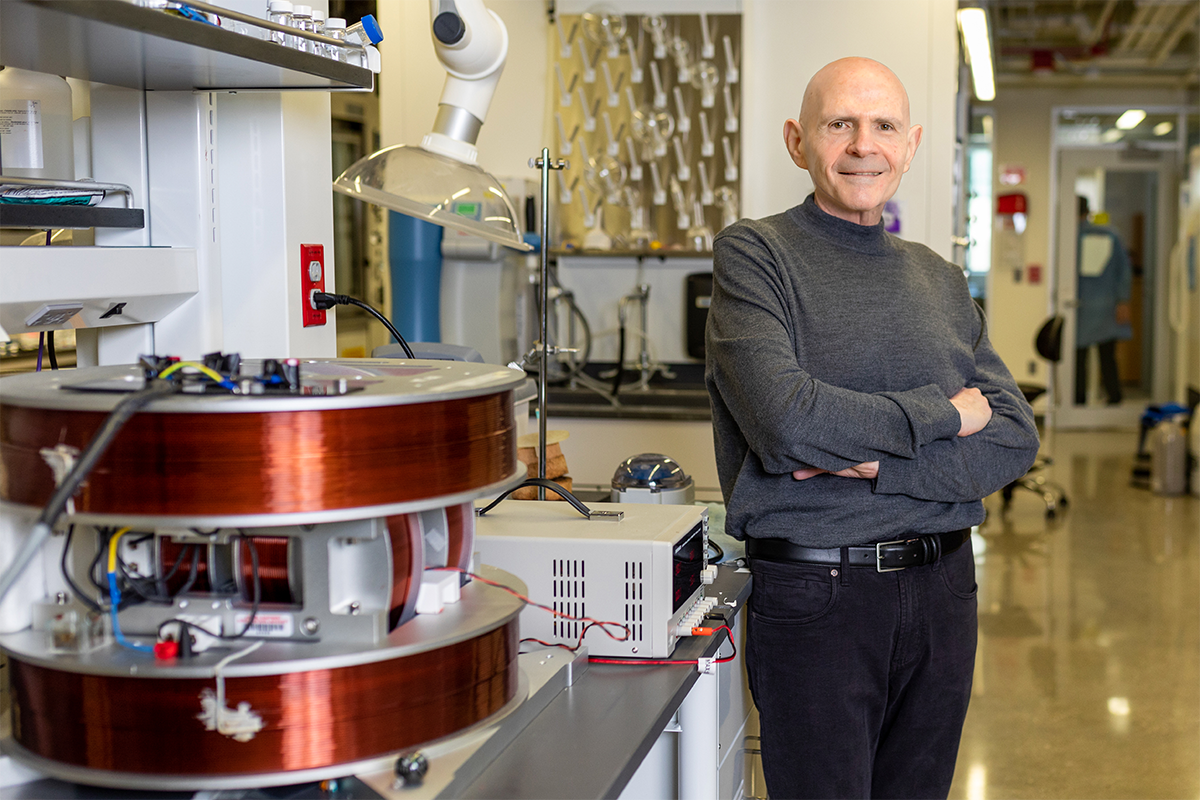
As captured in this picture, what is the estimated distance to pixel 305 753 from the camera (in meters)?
1.04

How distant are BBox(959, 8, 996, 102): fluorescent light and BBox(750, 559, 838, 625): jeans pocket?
3.62m

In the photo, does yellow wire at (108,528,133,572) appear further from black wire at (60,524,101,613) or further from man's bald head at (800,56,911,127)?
man's bald head at (800,56,911,127)

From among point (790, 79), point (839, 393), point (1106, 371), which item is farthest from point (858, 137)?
point (1106, 371)

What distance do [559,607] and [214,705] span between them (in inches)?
25.5

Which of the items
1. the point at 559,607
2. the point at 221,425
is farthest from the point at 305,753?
the point at 559,607

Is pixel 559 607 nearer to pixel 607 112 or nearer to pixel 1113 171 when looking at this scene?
pixel 607 112

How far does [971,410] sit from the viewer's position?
1854 mm

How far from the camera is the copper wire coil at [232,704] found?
1018 mm

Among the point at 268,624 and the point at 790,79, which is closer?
the point at 268,624

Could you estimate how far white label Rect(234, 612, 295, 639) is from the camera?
1062 mm

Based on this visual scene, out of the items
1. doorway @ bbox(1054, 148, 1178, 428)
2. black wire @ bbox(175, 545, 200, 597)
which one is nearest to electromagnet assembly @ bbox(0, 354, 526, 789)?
black wire @ bbox(175, 545, 200, 597)

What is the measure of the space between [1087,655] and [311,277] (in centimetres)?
338

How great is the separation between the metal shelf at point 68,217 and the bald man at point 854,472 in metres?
0.90

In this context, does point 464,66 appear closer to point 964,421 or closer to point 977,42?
point 964,421
